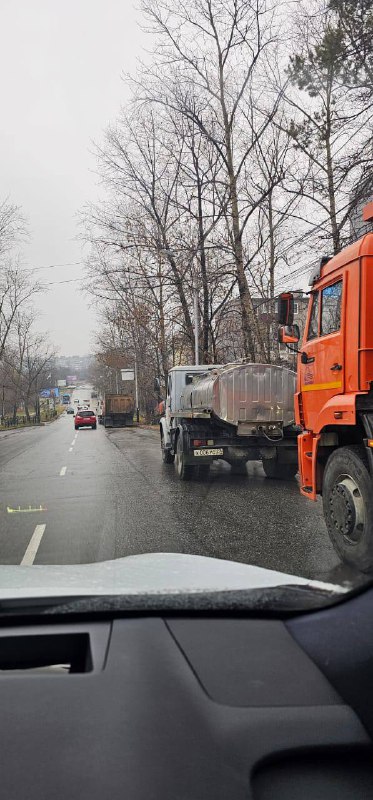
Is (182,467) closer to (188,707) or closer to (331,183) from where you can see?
(331,183)

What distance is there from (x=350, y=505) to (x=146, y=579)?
3562 millimetres

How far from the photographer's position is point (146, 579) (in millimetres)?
2553

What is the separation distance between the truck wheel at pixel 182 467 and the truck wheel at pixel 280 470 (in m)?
1.46

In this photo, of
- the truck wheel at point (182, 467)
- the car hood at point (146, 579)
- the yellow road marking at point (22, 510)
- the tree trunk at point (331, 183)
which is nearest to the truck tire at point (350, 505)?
the car hood at point (146, 579)

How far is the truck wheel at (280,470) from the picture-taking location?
41.2 feet

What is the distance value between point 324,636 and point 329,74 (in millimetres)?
14431

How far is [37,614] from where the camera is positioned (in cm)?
213

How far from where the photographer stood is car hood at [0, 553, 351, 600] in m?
2.29

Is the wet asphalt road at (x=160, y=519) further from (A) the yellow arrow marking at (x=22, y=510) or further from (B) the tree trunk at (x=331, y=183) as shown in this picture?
(B) the tree trunk at (x=331, y=183)

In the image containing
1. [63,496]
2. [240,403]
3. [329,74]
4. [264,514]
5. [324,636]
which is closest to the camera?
[324,636]

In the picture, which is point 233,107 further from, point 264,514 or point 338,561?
point 338,561

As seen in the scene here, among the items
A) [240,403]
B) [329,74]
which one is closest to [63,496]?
[240,403]

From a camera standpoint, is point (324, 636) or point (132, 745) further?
point (324, 636)

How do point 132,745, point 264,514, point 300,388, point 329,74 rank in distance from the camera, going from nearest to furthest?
point 132,745 → point 300,388 → point 264,514 → point 329,74
